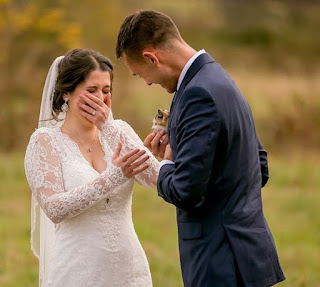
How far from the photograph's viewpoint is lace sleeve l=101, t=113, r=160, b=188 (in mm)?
4473

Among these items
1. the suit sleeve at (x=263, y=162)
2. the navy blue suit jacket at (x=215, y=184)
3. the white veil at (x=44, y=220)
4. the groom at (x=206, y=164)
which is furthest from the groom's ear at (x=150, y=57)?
the white veil at (x=44, y=220)

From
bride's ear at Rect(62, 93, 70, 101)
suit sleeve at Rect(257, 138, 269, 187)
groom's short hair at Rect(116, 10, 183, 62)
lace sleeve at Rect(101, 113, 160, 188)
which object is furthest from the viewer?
bride's ear at Rect(62, 93, 70, 101)

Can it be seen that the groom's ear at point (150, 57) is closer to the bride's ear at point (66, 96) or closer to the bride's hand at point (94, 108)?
the bride's hand at point (94, 108)

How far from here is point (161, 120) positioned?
13.1 feet

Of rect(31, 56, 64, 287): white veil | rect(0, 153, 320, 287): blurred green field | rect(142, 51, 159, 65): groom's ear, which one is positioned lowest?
rect(0, 153, 320, 287): blurred green field

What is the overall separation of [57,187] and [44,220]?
28.8 inches

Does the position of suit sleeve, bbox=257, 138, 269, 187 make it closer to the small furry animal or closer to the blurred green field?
the small furry animal

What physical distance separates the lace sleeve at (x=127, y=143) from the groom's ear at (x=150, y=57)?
2.47 ft

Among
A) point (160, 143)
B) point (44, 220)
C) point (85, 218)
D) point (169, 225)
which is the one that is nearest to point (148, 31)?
point (160, 143)

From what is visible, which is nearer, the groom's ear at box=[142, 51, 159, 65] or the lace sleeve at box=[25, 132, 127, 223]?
the groom's ear at box=[142, 51, 159, 65]

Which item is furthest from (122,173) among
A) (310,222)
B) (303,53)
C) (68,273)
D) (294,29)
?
(294,29)

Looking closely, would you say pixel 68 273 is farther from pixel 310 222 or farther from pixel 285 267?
pixel 310 222

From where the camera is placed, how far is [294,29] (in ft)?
92.5

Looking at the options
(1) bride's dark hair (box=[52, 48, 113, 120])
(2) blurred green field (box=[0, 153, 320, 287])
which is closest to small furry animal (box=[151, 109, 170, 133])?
(1) bride's dark hair (box=[52, 48, 113, 120])
